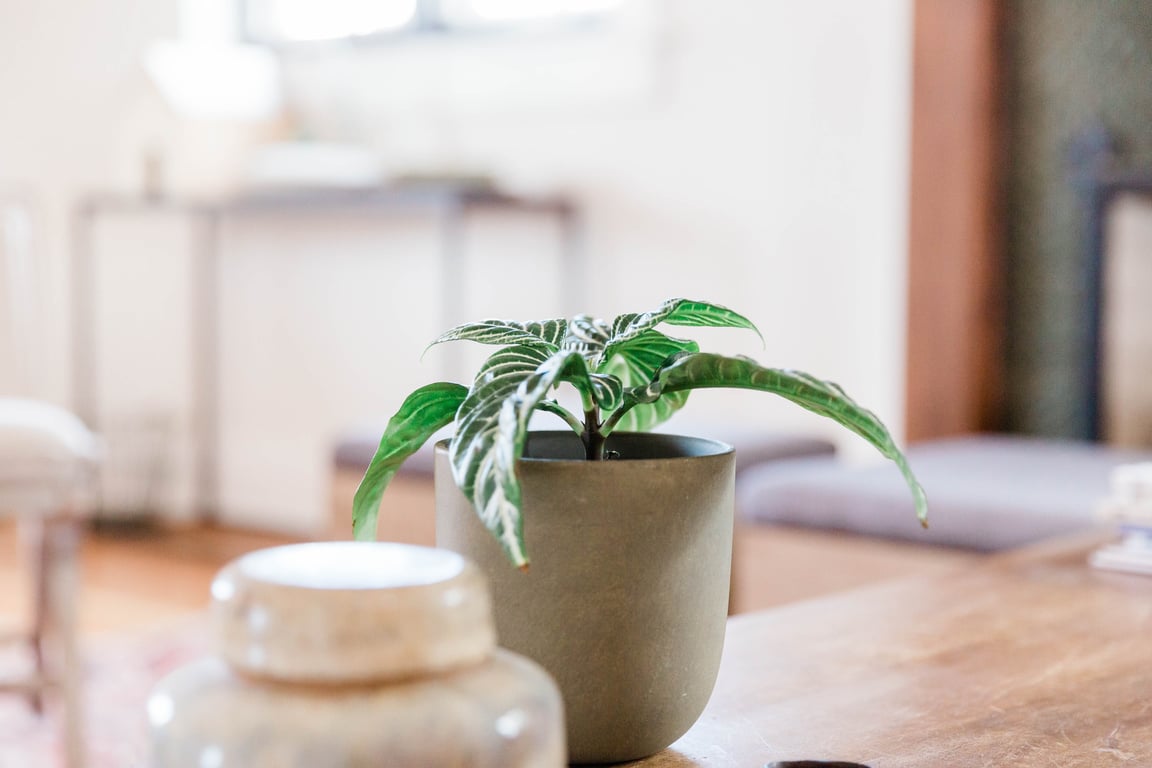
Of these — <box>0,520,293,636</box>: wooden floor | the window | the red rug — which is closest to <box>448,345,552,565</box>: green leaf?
the red rug

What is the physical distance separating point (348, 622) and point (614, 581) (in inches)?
7.5

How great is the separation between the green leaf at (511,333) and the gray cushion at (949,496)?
1218 mm

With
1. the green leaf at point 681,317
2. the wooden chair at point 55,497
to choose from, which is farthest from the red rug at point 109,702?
the green leaf at point 681,317

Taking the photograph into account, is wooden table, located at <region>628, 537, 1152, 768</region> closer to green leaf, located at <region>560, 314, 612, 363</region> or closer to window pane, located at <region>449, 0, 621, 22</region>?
green leaf, located at <region>560, 314, 612, 363</region>

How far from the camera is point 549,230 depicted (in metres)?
3.39

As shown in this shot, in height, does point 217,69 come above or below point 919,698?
above

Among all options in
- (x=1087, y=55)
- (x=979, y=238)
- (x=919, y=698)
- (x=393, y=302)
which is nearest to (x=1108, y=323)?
(x=979, y=238)

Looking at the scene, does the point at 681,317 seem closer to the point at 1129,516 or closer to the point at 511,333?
the point at 511,333

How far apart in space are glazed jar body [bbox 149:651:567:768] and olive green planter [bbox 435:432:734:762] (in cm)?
15

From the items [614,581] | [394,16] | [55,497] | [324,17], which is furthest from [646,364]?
[324,17]

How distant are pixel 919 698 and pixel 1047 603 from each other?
335 mm

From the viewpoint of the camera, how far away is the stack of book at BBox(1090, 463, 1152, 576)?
1251 millimetres

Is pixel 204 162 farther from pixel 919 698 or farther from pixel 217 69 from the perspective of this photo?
pixel 919 698

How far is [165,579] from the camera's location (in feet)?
10.6
